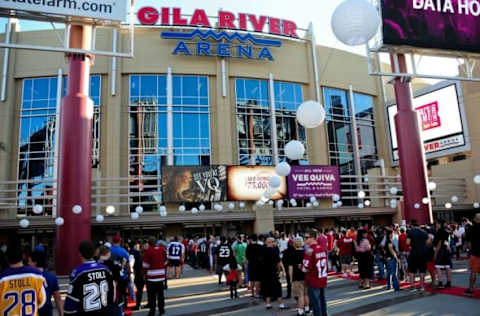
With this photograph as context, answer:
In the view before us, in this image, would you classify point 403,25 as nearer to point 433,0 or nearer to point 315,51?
point 433,0

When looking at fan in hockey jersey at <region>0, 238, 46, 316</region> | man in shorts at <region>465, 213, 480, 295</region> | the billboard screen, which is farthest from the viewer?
the billboard screen

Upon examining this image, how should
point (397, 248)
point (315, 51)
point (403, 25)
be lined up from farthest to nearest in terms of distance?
point (315, 51) < point (403, 25) < point (397, 248)

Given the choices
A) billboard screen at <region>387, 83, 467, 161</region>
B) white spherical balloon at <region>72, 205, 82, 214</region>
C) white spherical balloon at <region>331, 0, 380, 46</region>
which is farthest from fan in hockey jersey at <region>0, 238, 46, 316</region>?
billboard screen at <region>387, 83, 467, 161</region>

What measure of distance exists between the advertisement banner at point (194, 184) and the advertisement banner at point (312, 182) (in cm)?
447

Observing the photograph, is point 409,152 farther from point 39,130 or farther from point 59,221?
point 39,130

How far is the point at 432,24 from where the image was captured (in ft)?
54.4

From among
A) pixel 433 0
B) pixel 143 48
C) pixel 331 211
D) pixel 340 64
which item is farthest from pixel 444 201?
pixel 143 48

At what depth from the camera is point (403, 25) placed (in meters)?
16.4

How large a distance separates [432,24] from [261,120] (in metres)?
14.0

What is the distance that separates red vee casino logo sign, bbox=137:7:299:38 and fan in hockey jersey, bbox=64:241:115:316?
25.4 metres

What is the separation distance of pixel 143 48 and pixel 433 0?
739 inches

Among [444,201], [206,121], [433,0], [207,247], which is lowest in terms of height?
[207,247]

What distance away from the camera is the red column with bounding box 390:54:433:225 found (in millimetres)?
18469

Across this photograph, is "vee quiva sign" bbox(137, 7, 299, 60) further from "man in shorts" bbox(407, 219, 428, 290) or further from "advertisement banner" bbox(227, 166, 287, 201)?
"man in shorts" bbox(407, 219, 428, 290)
